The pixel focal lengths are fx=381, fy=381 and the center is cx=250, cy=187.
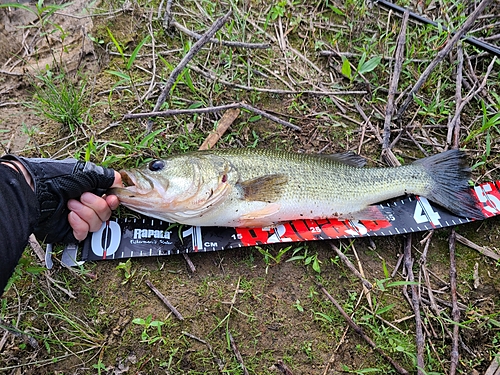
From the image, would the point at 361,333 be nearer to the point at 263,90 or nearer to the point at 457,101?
the point at 263,90

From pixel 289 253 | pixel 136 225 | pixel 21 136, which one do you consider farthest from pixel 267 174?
pixel 21 136

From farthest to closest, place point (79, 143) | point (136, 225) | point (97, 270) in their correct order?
point (79, 143) → point (136, 225) → point (97, 270)

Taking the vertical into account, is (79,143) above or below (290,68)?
below

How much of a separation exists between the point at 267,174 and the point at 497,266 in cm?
230

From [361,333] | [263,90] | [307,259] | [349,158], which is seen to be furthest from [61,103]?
[361,333]

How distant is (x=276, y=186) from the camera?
340cm

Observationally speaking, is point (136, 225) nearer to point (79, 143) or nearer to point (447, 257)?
point (79, 143)

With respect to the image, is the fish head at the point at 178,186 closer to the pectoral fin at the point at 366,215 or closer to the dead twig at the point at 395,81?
the pectoral fin at the point at 366,215

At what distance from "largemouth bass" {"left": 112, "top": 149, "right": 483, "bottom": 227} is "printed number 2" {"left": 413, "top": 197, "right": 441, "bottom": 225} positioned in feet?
0.29

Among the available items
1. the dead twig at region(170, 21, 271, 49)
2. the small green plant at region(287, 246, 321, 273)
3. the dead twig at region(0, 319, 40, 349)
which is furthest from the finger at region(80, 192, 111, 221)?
the dead twig at region(170, 21, 271, 49)

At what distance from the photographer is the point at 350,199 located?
3.58 meters

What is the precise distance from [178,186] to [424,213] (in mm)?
2373

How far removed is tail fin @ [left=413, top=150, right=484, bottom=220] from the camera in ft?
12.1

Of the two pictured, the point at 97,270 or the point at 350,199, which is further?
the point at 350,199
